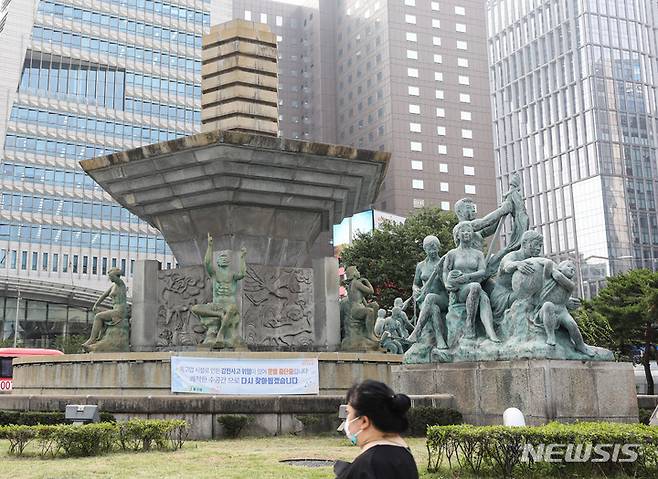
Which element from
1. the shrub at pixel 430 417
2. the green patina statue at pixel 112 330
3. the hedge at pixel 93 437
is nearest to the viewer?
the hedge at pixel 93 437

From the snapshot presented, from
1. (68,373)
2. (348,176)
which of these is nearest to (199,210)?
(348,176)

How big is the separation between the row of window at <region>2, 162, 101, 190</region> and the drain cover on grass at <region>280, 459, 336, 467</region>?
200 ft

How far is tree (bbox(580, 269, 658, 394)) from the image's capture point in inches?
1300

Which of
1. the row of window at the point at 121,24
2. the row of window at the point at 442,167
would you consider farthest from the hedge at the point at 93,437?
the row of window at the point at 442,167

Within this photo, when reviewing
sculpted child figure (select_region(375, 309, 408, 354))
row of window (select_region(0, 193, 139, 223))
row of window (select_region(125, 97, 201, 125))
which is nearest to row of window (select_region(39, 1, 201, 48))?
row of window (select_region(125, 97, 201, 125))

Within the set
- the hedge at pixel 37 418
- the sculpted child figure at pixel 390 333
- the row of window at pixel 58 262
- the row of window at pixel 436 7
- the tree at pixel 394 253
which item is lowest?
the hedge at pixel 37 418

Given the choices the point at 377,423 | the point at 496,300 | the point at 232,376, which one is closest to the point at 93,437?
the point at 232,376

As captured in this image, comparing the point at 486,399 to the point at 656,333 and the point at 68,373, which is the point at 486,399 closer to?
the point at 68,373

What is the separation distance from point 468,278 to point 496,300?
59 centimetres

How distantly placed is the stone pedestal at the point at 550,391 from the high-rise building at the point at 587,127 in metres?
67.5

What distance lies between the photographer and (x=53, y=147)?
6762cm

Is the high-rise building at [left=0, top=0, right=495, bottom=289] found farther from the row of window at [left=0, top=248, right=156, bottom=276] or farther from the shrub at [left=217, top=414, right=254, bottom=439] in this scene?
the shrub at [left=217, top=414, right=254, bottom=439]

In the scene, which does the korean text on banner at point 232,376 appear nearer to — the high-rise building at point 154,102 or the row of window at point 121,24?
the high-rise building at point 154,102

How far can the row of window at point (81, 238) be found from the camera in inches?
2554
